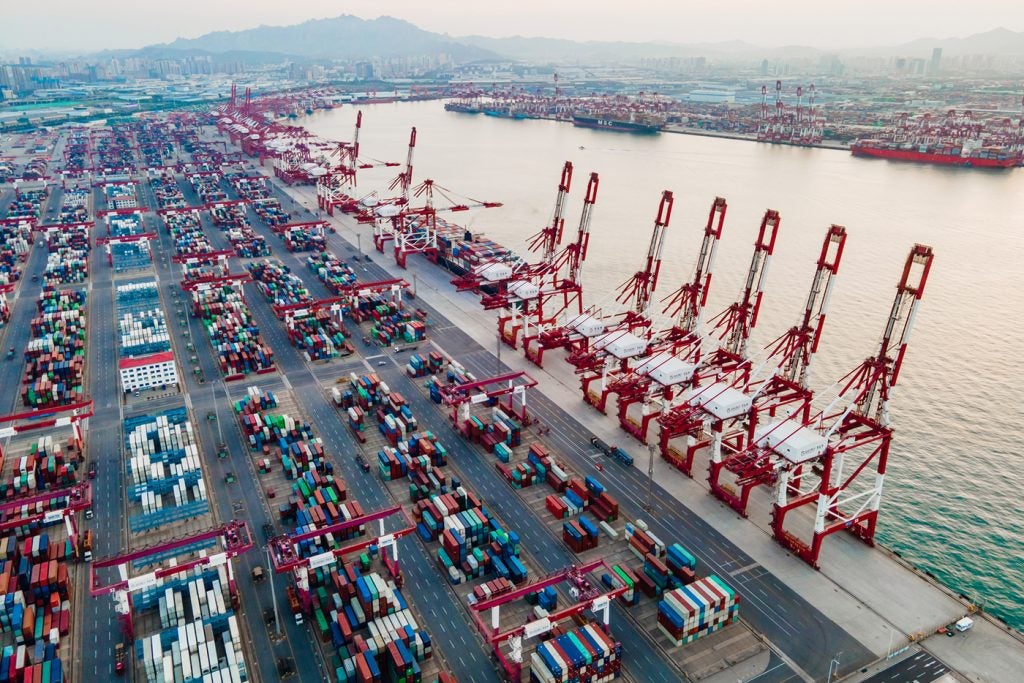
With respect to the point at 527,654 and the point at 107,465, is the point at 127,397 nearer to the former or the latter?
the point at 107,465

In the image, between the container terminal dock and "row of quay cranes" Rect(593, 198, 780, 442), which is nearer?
the container terminal dock

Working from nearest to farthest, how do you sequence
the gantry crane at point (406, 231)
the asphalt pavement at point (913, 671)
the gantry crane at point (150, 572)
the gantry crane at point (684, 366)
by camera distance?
the asphalt pavement at point (913, 671), the gantry crane at point (150, 572), the gantry crane at point (684, 366), the gantry crane at point (406, 231)

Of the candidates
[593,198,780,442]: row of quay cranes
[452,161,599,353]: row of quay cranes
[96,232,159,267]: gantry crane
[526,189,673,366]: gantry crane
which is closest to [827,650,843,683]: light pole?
[593,198,780,442]: row of quay cranes

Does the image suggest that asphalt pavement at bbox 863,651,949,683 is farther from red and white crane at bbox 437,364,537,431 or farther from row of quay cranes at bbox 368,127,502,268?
row of quay cranes at bbox 368,127,502,268

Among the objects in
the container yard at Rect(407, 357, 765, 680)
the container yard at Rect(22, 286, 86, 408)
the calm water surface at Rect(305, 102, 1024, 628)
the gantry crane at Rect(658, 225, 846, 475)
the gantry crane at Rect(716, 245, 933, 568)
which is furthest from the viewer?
the container yard at Rect(22, 286, 86, 408)

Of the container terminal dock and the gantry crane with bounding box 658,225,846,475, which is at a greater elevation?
the gantry crane with bounding box 658,225,846,475

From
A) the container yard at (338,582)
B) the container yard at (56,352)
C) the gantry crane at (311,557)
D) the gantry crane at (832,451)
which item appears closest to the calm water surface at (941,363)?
the gantry crane at (832,451)

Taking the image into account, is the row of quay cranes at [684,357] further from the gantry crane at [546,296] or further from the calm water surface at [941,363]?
the calm water surface at [941,363]
